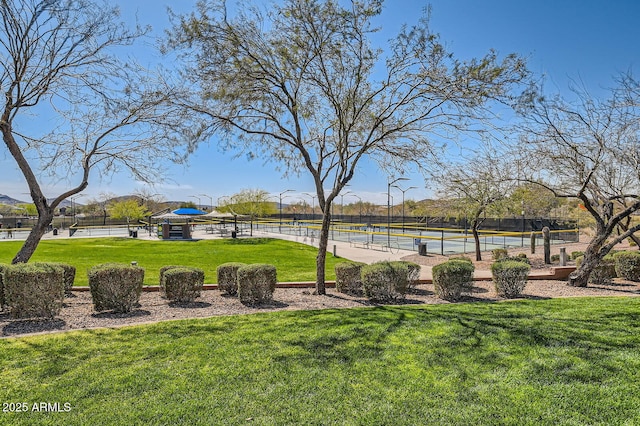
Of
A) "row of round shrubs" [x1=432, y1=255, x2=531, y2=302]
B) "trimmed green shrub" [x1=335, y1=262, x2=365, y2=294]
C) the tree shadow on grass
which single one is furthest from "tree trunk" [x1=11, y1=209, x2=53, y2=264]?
A: "row of round shrubs" [x1=432, y1=255, x2=531, y2=302]

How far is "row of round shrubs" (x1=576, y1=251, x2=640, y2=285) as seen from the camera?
33.2 feet

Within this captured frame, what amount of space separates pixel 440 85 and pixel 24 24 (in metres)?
7.60

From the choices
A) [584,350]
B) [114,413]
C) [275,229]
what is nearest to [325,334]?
[114,413]

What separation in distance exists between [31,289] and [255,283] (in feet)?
11.3

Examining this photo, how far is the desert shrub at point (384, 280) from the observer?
7746 mm

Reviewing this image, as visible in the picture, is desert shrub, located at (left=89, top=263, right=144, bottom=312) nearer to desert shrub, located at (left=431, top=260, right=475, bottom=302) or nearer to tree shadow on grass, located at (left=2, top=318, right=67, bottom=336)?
tree shadow on grass, located at (left=2, top=318, right=67, bottom=336)

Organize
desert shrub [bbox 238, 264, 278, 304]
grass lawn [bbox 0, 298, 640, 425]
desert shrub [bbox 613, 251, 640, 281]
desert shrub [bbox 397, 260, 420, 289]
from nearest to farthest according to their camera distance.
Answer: grass lawn [bbox 0, 298, 640, 425], desert shrub [bbox 238, 264, 278, 304], desert shrub [bbox 397, 260, 420, 289], desert shrub [bbox 613, 251, 640, 281]

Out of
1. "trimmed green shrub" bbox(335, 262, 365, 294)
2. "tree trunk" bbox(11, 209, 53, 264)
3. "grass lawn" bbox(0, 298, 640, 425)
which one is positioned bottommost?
"grass lawn" bbox(0, 298, 640, 425)

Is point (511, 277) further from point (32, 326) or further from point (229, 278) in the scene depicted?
point (32, 326)

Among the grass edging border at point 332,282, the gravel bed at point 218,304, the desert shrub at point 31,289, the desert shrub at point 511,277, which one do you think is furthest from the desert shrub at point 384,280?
the desert shrub at point 31,289

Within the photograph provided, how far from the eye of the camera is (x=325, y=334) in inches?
204

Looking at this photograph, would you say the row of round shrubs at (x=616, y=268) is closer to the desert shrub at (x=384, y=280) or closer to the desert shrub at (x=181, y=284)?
the desert shrub at (x=384, y=280)

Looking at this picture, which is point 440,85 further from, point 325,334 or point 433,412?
point 433,412

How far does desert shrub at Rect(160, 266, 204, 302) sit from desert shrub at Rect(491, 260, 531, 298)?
6.21 meters
